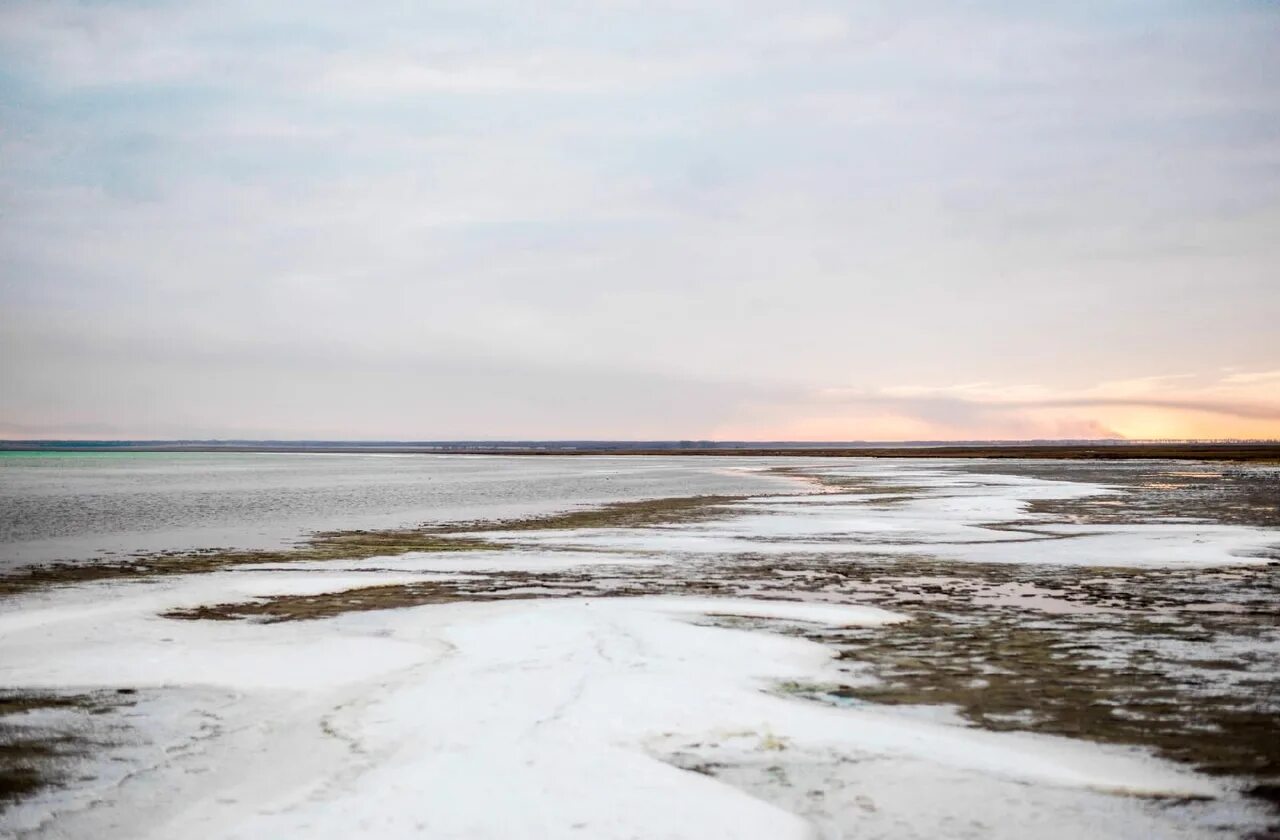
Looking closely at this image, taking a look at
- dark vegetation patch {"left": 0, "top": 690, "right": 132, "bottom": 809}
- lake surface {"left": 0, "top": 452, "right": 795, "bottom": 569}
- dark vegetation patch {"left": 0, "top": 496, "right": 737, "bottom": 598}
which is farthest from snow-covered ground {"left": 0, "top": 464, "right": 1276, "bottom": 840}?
lake surface {"left": 0, "top": 452, "right": 795, "bottom": 569}

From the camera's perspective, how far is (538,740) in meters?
6.55

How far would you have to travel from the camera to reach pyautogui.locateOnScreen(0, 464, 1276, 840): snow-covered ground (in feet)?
17.2

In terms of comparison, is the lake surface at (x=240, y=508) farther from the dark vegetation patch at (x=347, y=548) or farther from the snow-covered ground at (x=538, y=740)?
the snow-covered ground at (x=538, y=740)

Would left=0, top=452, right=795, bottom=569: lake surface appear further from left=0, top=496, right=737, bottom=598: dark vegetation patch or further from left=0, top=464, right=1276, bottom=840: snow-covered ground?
left=0, top=464, right=1276, bottom=840: snow-covered ground

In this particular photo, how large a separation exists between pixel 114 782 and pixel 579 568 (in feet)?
34.4

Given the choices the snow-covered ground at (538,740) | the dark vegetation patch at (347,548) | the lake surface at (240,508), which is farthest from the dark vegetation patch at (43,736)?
the lake surface at (240,508)

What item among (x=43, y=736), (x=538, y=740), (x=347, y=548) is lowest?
(x=347, y=548)

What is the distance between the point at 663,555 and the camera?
58.6 ft

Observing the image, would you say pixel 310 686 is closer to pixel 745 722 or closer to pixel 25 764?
pixel 25 764

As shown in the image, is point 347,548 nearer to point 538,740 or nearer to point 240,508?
point 538,740

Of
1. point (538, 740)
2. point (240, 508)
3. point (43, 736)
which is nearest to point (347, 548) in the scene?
point (43, 736)

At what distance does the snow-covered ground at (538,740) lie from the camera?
5246mm

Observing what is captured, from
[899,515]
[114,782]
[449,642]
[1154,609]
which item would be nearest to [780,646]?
[449,642]

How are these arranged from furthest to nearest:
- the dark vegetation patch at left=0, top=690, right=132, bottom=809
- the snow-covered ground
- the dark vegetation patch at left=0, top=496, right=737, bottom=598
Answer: the dark vegetation patch at left=0, top=496, right=737, bottom=598
the dark vegetation patch at left=0, top=690, right=132, bottom=809
the snow-covered ground
